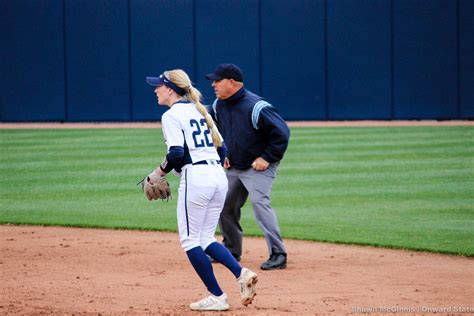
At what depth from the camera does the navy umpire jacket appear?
8125 millimetres

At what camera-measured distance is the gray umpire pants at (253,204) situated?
8.21 metres

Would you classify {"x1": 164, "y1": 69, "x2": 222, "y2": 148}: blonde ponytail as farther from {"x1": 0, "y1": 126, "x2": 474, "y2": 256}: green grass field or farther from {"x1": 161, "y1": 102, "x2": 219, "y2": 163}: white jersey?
{"x1": 0, "y1": 126, "x2": 474, "y2": 256}: green grass field

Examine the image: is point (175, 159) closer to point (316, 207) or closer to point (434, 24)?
point (316, 207)

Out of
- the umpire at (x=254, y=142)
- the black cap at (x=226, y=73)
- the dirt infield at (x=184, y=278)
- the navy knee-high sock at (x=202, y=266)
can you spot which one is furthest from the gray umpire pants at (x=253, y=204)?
the navy knee-high sock at (x=202, y=266)

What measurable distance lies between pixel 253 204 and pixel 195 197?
6.15ft

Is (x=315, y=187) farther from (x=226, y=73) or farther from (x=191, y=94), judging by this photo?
(x=191, y=94)

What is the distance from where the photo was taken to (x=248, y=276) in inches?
252

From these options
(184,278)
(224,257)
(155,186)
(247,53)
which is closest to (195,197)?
(155,186)

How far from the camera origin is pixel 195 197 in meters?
6.43

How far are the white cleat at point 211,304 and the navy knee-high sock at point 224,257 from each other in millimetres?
204

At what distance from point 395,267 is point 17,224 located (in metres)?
4.70

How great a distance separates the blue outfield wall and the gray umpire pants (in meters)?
16.5


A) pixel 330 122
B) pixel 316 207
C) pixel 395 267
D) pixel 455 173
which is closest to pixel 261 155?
pixel 395 267

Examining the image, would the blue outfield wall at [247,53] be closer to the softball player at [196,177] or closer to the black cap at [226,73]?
the black cap at [226,73]
